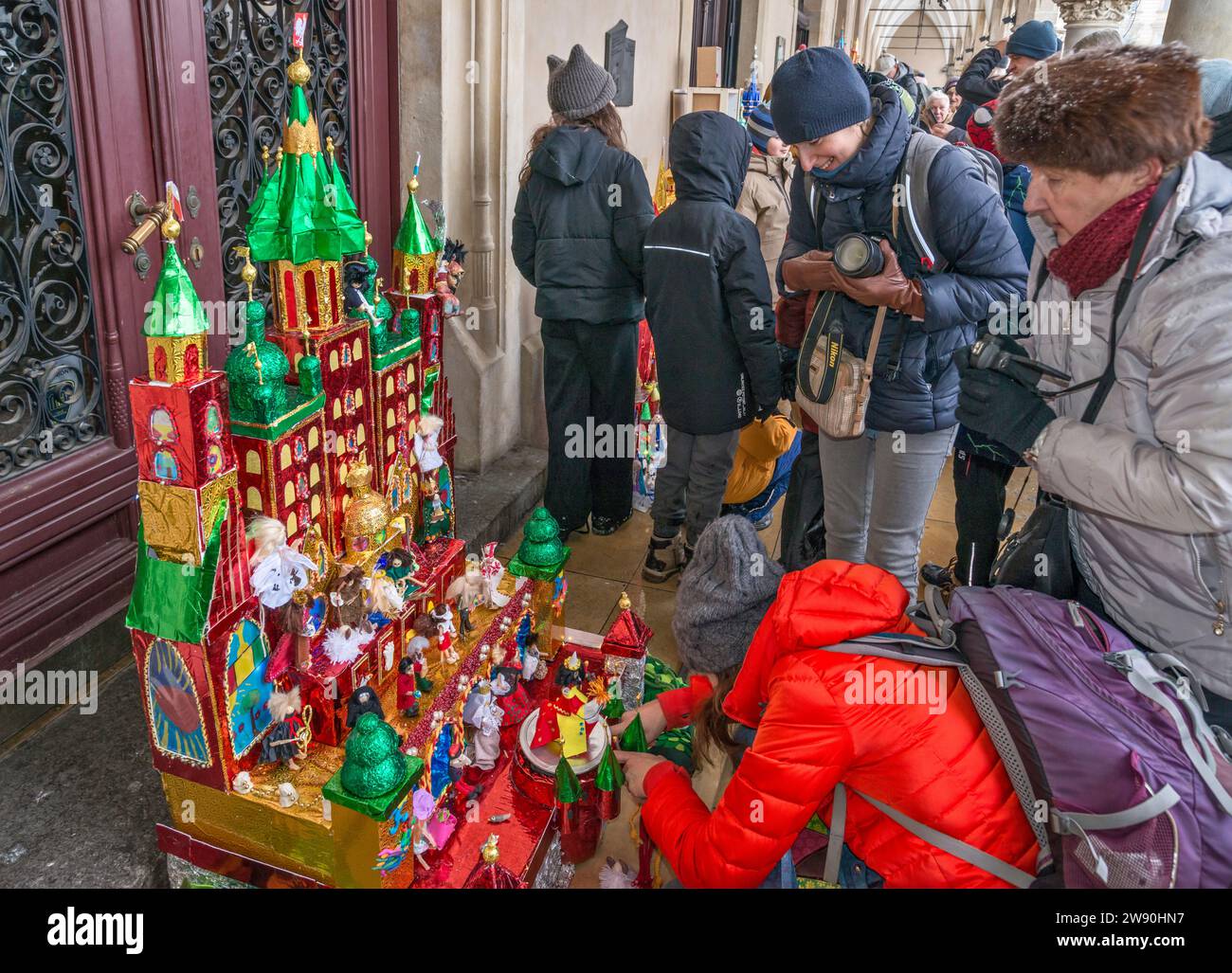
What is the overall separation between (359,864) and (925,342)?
2095 millimetres

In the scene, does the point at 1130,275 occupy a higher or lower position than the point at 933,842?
higher

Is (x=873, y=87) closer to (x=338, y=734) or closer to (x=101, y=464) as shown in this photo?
(x=338, y=734)

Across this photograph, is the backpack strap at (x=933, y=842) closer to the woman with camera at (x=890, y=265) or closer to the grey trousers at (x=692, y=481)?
the woman with camera at (x=890, y=265)

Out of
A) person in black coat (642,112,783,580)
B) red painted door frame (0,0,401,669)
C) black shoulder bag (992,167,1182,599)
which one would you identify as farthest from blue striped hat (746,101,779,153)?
black shoulder bag (992,167,1182,599)

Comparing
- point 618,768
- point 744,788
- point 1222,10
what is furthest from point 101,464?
point 1222,10

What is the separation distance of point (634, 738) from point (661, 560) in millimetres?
1715

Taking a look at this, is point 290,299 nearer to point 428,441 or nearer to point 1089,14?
point 428,441

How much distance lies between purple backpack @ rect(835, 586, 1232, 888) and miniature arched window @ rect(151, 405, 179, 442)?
4.28 feet

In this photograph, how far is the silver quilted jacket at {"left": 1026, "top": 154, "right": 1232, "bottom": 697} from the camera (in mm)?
1500

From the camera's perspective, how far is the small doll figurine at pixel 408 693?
2.24 meters

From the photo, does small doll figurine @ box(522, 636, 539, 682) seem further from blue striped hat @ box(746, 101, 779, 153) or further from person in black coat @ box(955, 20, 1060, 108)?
blue striped hat @ box(746, 101, 779, 153)

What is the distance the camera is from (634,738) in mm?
2352

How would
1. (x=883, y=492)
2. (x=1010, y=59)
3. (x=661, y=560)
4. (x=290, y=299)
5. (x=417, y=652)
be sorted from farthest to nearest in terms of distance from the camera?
1. (x=1010, y=59)
2. (x=661, y=560)
3. (x=883, y=492)
4. (x=417, y=652)
5. (x=290, y=299)

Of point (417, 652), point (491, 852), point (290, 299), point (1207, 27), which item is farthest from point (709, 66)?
point (491, 852)
